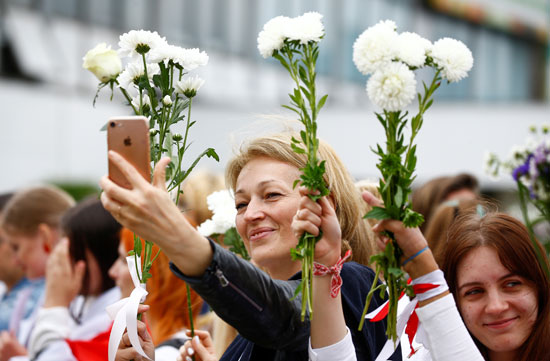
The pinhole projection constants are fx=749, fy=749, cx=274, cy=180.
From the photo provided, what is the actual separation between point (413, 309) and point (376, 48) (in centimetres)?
80

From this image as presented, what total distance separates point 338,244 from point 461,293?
85cm

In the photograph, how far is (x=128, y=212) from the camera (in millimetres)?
1799

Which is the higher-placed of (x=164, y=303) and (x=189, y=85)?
(x=189, y=85)

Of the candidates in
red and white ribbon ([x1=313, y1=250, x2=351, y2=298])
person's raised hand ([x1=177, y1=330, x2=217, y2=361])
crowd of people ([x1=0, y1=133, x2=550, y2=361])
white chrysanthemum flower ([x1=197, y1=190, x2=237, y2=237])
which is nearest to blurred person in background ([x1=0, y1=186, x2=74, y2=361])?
crowd of people ([x1=0, y1=133, x2=550, y2=361])

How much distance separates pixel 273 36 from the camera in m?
1.97

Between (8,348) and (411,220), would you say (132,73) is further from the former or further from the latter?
(8,348)

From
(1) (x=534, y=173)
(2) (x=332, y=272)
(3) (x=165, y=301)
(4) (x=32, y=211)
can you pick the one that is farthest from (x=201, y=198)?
(2) (x=332, y=272)

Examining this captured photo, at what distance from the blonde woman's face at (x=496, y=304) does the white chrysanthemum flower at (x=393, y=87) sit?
1039 mm

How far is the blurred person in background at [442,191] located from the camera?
17.1 ft

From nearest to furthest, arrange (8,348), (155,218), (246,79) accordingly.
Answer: (155,218)
(8,348)
(246,79)

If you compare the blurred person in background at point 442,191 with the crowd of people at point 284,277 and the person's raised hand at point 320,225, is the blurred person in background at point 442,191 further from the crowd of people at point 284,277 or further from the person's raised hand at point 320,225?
the person's raised hand at point 320,225

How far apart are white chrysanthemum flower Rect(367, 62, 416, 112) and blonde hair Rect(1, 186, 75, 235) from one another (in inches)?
151

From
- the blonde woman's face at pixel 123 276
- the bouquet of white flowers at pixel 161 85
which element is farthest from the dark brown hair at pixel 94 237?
the bouquet of white flowers at pixel 161 85

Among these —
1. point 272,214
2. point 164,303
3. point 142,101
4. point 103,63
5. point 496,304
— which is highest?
point 103,63
